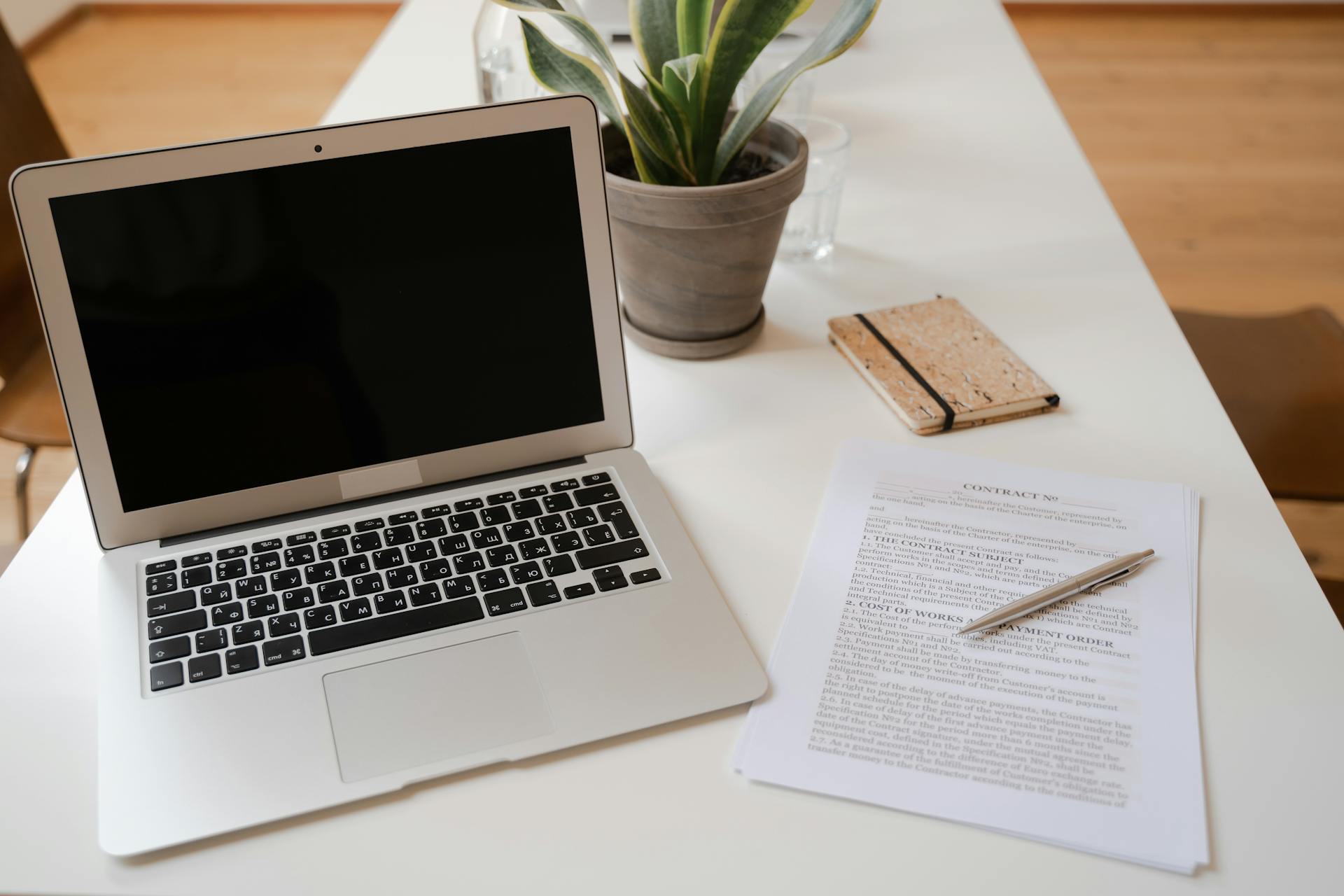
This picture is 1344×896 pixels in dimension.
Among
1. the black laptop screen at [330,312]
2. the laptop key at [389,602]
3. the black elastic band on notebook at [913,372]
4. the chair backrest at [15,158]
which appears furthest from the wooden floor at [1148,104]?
the laptop key at [389,602]

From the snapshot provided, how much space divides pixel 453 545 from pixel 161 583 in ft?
0.60

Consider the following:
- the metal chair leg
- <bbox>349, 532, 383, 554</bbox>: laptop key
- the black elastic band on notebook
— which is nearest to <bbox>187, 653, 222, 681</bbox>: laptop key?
<bbox>349, 532, 383, 554</bbox>: laptop key

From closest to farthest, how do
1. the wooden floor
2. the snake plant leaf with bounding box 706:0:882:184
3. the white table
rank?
the white table, the snake plant leaf with bounding box 706:0:882:184, the wooden floor

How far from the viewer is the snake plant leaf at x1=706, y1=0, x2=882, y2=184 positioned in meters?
0.75

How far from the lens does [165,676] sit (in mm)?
609

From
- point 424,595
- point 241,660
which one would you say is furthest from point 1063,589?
point 241,660

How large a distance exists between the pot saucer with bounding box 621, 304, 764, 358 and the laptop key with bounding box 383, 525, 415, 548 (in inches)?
11.6

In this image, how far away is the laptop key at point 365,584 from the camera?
66cm

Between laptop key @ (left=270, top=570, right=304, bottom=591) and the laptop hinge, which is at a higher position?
the laptop hinge

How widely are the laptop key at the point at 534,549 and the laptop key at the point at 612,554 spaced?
0.07 ft

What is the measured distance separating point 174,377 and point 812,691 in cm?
45

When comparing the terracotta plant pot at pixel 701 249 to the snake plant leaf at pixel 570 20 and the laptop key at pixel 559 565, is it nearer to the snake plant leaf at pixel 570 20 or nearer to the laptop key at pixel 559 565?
the snake plant leaf at pixel 570 20

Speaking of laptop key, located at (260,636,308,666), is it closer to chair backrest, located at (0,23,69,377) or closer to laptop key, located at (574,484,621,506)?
laptop key, located at (574,484,621,506)

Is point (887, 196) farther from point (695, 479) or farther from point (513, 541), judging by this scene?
point (513, 541)
